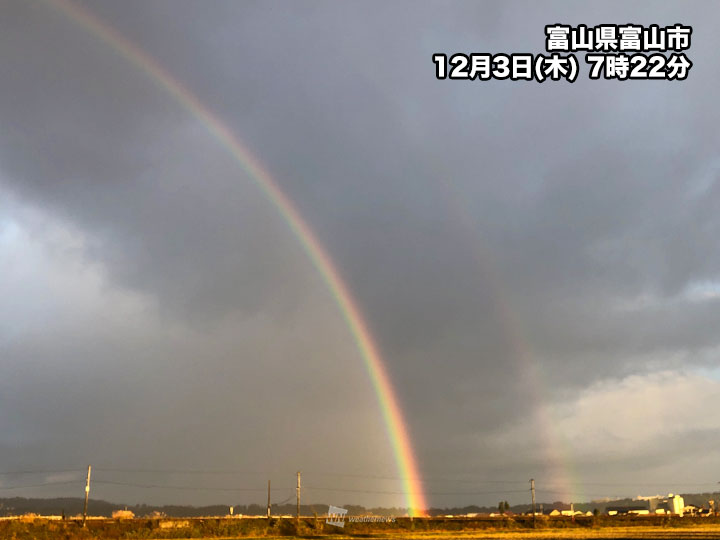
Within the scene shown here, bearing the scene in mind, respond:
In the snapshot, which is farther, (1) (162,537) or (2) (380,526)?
(2) (380,526)

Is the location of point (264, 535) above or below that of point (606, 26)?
below

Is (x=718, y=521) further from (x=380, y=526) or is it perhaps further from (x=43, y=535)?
(x=43, y=535)

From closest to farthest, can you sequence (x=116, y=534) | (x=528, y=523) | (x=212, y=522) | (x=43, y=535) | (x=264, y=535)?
(x=43, y=535) < (x=116, y=534) < (x=264, y=535) < (x=212, y=522) < (x=528, y=523)

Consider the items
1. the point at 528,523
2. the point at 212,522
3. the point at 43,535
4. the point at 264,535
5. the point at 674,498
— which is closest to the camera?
the point at 43,535

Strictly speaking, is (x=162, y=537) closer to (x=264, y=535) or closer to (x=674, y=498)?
(x=264, y=535)

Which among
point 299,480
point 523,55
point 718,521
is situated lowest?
point 718,521

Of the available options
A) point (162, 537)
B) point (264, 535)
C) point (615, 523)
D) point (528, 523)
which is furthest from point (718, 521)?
point (162, 537)

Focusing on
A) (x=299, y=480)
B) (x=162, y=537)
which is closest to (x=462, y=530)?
(x=299, y=480)
